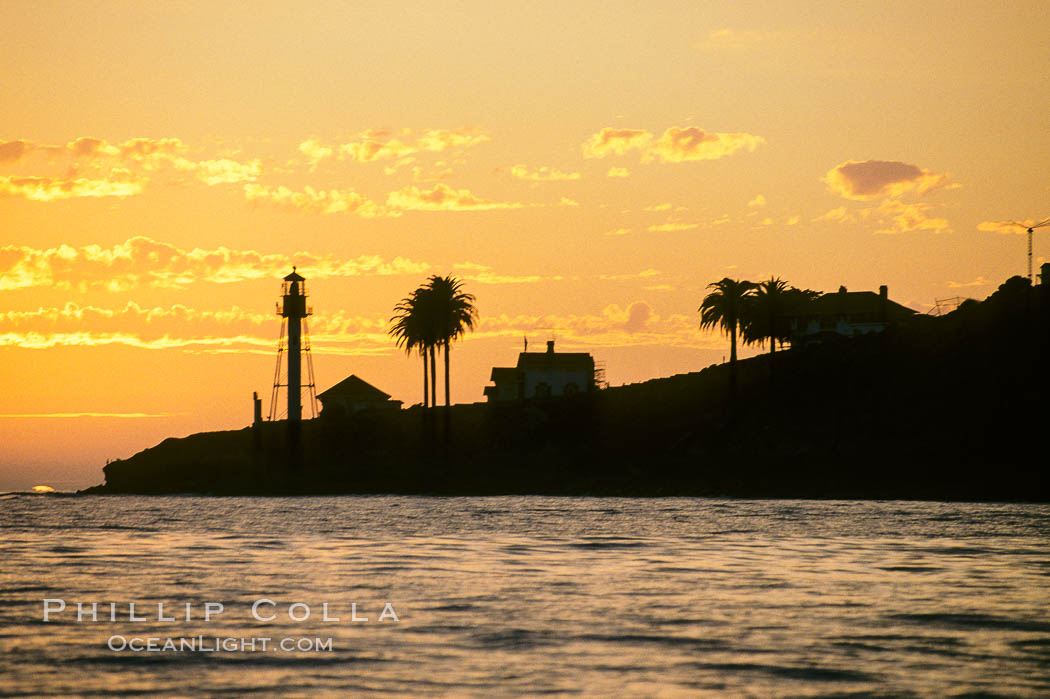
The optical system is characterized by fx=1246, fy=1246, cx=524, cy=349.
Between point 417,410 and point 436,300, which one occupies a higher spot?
point 436,300

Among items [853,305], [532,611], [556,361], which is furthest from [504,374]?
[532,611]

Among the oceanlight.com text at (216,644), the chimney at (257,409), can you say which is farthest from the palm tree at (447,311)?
the oceanlight.com text at (216,644)

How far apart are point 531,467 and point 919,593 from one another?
81.3 m

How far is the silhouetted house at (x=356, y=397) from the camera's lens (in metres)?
156

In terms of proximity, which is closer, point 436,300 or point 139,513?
point 139,513

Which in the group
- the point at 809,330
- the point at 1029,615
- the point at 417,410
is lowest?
the point at 1029,615

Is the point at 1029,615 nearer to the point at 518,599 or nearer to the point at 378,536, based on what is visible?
the point at 518,599

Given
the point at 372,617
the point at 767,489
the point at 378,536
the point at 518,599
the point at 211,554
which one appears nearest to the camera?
the point at 372,617

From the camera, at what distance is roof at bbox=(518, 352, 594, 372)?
5876 inches

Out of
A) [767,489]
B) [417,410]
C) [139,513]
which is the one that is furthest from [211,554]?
[417,410]

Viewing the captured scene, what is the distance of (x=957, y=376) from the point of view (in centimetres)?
11375

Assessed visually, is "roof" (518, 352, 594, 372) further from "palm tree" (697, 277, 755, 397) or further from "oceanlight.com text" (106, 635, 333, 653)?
"oceanlight.com text" (106, 635, 333, 653)

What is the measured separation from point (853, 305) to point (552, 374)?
3652cm

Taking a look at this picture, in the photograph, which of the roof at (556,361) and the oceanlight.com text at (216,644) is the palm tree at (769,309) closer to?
the roof at (556,361)
